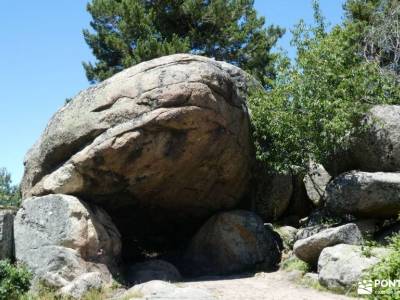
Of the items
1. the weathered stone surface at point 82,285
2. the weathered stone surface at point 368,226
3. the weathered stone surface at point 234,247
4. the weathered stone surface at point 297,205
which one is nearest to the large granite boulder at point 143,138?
the weathered stone surface at point 234,247

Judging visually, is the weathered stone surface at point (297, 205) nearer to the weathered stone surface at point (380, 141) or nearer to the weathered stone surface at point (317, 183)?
the weathered stone surface at point (317, 183)

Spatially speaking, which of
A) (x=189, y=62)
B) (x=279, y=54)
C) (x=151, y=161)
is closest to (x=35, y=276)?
(x=151, y=161)

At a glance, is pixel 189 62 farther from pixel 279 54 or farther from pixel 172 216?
pixel 172 216

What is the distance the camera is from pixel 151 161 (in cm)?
1357

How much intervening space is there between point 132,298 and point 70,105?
5.87m

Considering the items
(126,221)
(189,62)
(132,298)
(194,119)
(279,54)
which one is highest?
(279,54)

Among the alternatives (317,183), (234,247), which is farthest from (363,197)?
(317,183)

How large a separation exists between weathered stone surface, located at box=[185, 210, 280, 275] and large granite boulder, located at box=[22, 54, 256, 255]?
148cm

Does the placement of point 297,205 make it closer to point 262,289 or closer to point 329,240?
point 329,240

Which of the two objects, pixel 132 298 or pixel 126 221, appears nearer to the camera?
pixel 132 298

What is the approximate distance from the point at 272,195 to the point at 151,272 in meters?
5.71

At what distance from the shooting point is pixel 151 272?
45.5ft

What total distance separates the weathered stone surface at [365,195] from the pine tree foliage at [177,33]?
442 inches

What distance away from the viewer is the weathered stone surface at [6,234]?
12.6 metres
